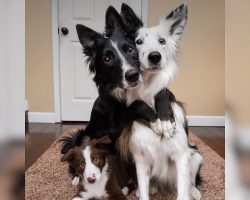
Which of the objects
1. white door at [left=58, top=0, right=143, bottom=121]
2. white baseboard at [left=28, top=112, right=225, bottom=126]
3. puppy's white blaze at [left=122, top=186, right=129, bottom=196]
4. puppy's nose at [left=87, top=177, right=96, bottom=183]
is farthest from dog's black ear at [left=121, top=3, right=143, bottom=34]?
white baseboard at [left=28, top=112, right=225, bottom=126]

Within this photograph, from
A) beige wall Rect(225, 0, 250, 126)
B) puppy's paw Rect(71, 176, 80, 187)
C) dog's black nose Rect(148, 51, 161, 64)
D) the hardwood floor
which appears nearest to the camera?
beige wall Rect(225, 0, 250, 126)

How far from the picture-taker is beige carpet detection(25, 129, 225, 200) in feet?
4.26

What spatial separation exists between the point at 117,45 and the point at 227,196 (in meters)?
0.89

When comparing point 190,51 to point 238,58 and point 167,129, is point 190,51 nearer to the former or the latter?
point 167,129

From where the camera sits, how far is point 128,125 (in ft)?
3.98

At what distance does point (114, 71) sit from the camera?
116 centimetres

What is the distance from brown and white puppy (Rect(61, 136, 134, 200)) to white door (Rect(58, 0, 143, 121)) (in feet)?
6.50

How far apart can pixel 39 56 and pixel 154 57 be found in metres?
2.39

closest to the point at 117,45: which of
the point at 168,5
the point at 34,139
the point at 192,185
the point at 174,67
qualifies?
the point at 174,67

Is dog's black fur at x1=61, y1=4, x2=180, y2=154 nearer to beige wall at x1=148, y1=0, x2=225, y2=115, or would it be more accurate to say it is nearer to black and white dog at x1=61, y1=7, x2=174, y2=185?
black and white dog at x1=61, y1=7, x2=174, y2=185

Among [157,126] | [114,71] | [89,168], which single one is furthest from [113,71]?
[89,168]

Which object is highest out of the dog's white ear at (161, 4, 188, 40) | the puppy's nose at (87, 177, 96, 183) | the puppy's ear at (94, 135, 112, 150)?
the dog's white ear at (161, 4, 188, 40)

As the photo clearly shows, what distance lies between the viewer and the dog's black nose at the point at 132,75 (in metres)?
1.09

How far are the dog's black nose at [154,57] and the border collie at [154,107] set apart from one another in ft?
0.05
